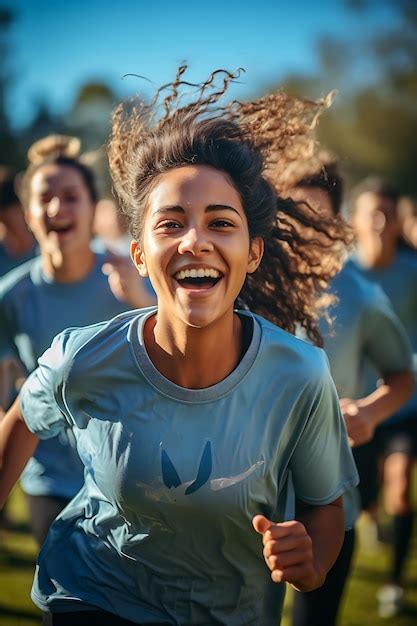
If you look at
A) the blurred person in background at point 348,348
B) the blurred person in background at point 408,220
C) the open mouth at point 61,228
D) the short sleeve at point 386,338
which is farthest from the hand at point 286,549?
the blurred person in background at point 408,220

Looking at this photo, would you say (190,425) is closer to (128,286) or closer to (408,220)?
(128,286)

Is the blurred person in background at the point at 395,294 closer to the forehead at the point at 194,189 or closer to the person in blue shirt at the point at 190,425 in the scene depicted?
the person in blue shirt at the point at 190,425

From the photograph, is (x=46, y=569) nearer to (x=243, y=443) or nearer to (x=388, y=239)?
(x=243, y=443)

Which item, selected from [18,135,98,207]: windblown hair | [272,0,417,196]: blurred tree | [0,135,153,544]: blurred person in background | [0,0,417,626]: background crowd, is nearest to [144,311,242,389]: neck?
[0,0,417,626]: background crowd

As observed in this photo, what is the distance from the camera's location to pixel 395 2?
4522 cm

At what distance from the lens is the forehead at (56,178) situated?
4543 millimetres

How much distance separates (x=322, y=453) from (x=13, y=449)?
92 centimetres

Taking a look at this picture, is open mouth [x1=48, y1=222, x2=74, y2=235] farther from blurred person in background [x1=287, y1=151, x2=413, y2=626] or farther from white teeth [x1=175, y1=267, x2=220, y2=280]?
white teeth [x1=175, y1=267, x2=220, y2=280]

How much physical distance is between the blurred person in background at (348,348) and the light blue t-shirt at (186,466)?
0.88 metres

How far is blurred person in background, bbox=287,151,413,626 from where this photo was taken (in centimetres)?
368

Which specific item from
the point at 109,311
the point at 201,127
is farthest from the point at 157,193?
the point at 109,311

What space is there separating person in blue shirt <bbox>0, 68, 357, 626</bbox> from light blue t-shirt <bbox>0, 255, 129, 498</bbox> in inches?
43.9

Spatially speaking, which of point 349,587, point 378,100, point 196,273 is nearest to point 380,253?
point 349,587

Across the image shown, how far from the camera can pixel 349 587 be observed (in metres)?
5.95
